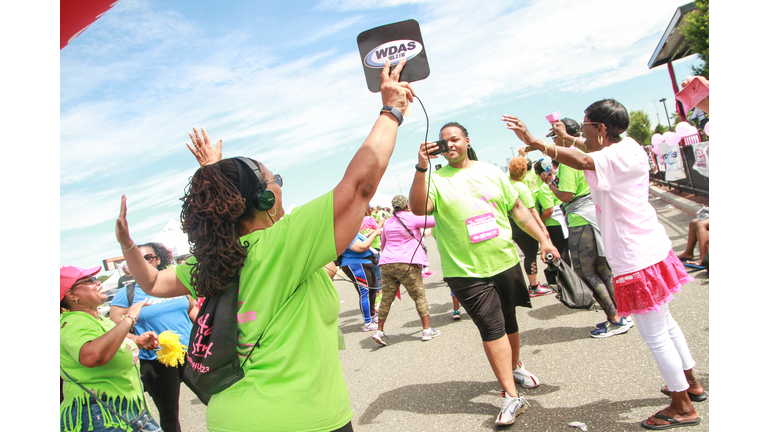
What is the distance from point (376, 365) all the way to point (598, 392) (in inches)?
98.1

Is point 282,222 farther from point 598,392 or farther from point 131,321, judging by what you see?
point 598,392

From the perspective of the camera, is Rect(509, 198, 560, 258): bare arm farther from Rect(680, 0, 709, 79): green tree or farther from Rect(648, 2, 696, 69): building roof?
Rect(648, 2, 696, 69): building roof

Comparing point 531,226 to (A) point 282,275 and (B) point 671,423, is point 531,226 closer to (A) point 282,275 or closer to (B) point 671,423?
(B) point 671,423

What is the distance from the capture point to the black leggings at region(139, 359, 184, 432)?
356 centimetres

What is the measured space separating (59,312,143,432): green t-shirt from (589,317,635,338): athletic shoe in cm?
392

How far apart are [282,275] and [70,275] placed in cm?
193

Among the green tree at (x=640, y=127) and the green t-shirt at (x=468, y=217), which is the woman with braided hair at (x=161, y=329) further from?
the green tree at (x=640, y=127)

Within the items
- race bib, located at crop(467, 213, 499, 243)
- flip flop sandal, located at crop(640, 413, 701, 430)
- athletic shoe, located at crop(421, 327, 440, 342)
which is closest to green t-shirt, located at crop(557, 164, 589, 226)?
race bib, located at crop(467, 213, 499, 243)

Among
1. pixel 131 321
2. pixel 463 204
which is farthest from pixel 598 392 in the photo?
pixel 131 321

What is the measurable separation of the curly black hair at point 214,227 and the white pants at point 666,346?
2395mm

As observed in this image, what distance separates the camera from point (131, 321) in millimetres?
2631

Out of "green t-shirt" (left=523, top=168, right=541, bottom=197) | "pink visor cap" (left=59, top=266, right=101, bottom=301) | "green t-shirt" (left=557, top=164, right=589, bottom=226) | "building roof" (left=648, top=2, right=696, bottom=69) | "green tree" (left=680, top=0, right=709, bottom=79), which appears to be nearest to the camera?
"pink visor cap" (left=59, top=266, right=101, bottom=301)

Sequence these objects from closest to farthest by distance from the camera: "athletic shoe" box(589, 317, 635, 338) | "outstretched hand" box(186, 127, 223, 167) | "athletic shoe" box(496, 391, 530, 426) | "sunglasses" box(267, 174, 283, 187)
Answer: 1. "sunglasses" box(267, 174, 283, 187)
2. "outstretched hand" box(186, 127, 223, 167)
3. "athletic shoe" box(496, 391, 530, 426)
4. "athletic shoe" box(589, 317, 635, 338)

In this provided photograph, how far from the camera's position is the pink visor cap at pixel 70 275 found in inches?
104
